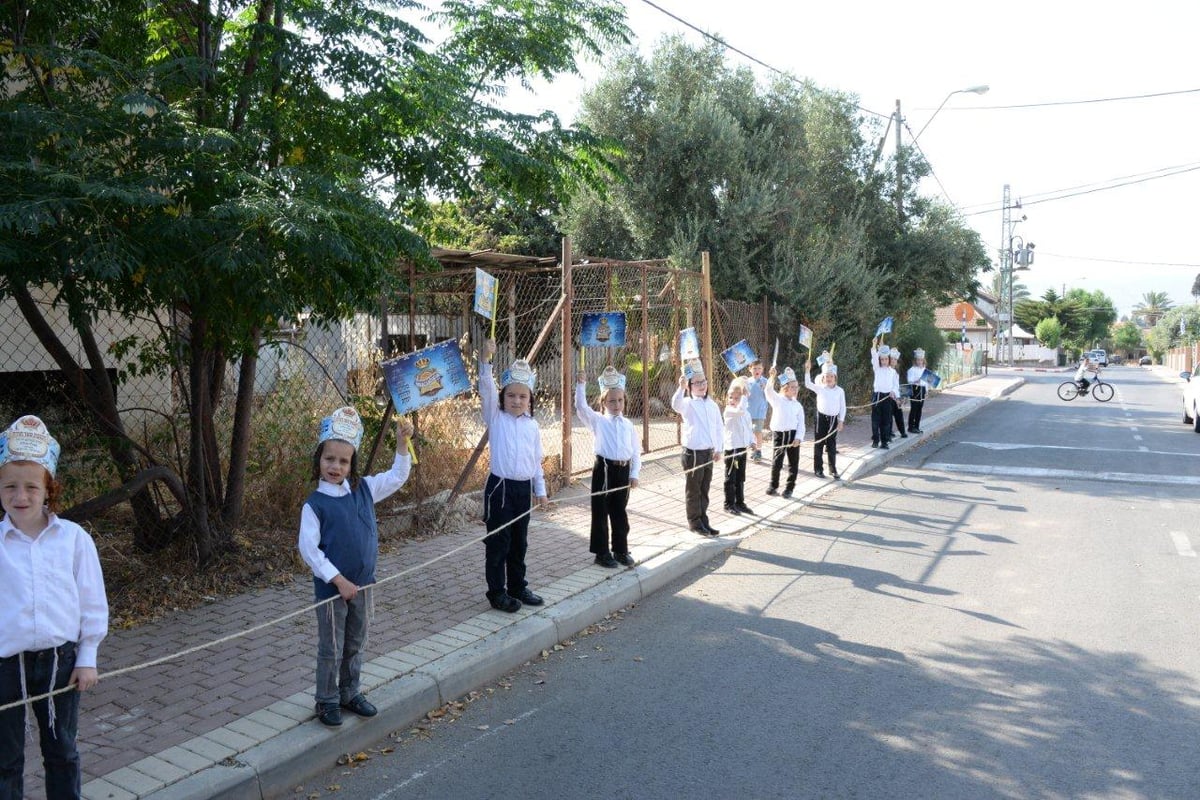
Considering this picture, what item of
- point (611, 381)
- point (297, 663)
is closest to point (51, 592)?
point (297, 663)

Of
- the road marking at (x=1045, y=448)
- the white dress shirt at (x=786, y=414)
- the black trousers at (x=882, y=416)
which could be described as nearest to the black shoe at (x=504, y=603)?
the white dress shirt at (x=786, y=414)

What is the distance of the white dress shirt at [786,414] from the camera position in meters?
11.2

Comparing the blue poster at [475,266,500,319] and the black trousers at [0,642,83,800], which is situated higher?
the blue poster at [475,266,500,319]

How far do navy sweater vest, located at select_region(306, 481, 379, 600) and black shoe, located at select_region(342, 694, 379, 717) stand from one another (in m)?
0.53

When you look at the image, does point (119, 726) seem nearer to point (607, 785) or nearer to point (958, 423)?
point (607, 785)

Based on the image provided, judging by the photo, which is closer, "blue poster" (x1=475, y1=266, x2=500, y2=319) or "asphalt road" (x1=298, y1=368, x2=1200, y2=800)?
"asphalt road" (x1=298, y1=368, x2=1200, y2=800)

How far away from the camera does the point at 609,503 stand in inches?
288

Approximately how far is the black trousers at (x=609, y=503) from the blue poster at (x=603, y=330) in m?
2.38

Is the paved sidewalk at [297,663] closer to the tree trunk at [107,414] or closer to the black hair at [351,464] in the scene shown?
the tree trunk at [107,414]

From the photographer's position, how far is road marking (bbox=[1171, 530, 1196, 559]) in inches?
320

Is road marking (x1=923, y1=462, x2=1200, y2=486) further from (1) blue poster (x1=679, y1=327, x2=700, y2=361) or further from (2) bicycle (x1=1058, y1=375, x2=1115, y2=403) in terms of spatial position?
(2) bicycle (x1=1058, y1=375, x2=1115, y2=403)

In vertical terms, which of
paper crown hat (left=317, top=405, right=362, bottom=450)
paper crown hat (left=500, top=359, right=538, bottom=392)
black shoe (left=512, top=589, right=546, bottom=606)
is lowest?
black shoe (left=512, top=589, right=546, bottom=606)

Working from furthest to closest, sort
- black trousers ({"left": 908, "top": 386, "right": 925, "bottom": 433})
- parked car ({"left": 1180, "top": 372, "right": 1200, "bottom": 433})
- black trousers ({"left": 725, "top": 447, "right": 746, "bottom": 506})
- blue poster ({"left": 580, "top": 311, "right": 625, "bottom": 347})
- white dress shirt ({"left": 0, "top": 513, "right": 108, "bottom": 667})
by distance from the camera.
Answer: parked car ({"left": 1180, "top": 372, "right": 1200, "bottom": 433}) < black trousers ({"left": 908, "top": 386, "right": 925, "bottom": 433}) < black trousers ({"left": 725, "top": 447, "right": 746, "bottom": 506}) < blue poster ({"left": 580, "top": 311, "right": 625, "bottom": 347}) < white dress shirt ({"left": 0, "top": 513, "right": 108, "bottom": 667})

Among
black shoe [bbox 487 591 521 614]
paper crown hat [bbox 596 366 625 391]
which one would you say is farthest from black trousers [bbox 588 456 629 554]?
black shoe [bbox 487 591 521 614]
